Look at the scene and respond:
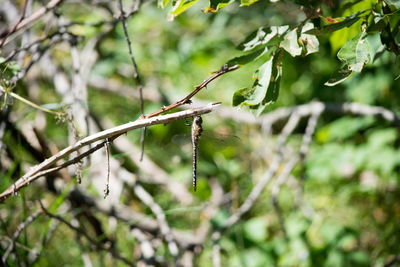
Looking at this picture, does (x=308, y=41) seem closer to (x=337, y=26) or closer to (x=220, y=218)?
(x=337, y=26)

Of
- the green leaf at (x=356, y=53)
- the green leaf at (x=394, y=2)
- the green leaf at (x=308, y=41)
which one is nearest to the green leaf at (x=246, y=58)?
the green leaf at (x=308, y=41)

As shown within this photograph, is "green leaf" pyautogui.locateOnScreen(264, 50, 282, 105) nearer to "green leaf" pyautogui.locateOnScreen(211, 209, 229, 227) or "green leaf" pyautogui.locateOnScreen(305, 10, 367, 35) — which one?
"green leaf" pyautogui.locateOnScreen(305, 10, 367, 35)

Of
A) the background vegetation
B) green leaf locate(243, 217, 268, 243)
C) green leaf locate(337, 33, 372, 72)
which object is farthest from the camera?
green leaf locate(243, 217, 268, 243)

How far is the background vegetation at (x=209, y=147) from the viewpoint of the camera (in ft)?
5.27

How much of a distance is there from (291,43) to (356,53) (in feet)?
0.57

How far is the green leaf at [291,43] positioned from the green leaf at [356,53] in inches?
4.5

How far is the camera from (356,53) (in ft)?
3.52

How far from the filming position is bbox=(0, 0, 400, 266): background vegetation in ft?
5.27

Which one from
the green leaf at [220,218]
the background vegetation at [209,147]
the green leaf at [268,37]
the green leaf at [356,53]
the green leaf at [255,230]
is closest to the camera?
the green leaf at [356,53]

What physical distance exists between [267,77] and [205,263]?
1.82 m

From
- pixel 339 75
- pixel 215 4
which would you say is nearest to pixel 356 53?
pixel 339 75

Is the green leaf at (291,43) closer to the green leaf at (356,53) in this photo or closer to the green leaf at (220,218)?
the green leaf at (356,53)

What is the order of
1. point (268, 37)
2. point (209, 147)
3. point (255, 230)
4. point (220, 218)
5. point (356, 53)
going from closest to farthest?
1. point (356, 53)
2. point (268, 37)
3. point (220, 218)
4. point (255, 230)
5. point (209, 147)

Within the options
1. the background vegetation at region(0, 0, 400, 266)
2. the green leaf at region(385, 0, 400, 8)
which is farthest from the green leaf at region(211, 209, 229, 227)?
the green leaf at region(385, 0, 400, 8)
